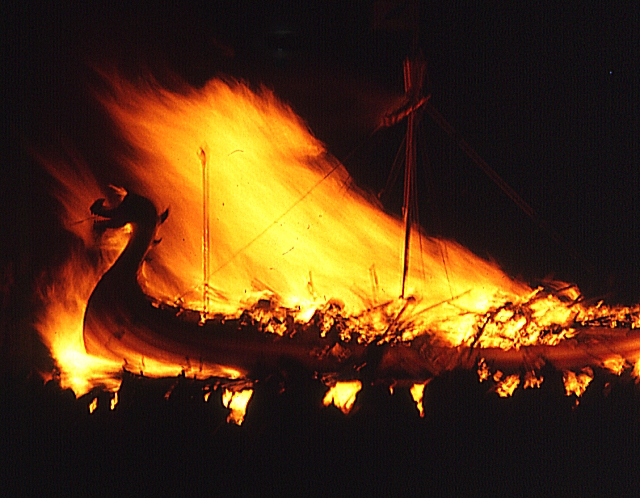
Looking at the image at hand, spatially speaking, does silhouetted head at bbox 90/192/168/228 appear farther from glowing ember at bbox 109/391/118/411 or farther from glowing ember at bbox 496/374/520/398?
glowing ember at bbox 496/374/520/398

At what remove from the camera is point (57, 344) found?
2.28m

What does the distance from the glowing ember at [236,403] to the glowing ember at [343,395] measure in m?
0.29

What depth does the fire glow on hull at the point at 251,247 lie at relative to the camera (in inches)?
90.0

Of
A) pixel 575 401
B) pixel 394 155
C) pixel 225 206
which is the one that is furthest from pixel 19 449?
pixel 575 401

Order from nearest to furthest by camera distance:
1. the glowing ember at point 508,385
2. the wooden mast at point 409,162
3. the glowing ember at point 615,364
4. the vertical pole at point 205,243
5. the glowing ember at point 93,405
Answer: the glowing ember at point 93,405 < the vertical pole at point 205,243 < the wooden mast at point 409,162 < the glowing ember at point 508,385 < the glowing ember at point 615,364

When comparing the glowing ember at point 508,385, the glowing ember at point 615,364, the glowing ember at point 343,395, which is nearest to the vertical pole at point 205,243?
the glowing ember at point 343,395

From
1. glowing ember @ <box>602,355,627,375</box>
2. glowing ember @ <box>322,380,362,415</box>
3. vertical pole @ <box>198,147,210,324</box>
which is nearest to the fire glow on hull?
vertical pole @ <box>198,147,210,324</box>

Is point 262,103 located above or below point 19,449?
above

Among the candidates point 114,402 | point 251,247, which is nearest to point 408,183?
point 251,247

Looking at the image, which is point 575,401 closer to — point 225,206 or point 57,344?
point 225,206

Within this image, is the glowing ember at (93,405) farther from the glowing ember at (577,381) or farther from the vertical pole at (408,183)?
the glowing ember at (577,381)

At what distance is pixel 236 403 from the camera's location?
2309 mm

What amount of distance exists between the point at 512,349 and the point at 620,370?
51 centimetres

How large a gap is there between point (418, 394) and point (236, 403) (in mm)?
708
